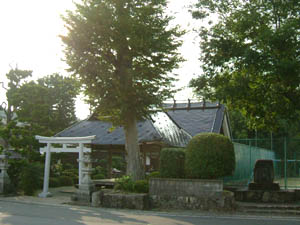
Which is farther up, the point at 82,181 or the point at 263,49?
the point at 263,49

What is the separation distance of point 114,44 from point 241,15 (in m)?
5.49

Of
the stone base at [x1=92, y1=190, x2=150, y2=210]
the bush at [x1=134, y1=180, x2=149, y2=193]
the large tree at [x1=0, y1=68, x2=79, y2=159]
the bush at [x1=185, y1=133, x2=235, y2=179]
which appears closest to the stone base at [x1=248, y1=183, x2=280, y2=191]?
the bush at [x1=185, y1=133, x2=235, y2=179]

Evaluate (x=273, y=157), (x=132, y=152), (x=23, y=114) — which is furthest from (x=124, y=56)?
(x=273, y=157)

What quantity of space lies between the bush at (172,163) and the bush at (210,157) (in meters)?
0.51

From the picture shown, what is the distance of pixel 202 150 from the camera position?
12.7 m

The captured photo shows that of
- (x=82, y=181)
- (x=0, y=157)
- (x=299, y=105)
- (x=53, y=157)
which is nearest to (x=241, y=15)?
(x=299, y=105)

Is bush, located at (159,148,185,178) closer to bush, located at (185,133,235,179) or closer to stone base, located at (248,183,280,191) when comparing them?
bush, located at (185,133,235,179)

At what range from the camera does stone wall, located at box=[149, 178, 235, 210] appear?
12020 mm

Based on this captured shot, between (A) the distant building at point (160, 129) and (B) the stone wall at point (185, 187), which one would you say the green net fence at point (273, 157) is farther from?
(A) the distant building at point (160, 129)

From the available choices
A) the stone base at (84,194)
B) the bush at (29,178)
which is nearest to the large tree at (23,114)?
the bush at (29,178)

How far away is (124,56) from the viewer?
49.4ft

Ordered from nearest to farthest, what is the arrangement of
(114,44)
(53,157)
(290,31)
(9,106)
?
(290,31), (114,44), (9,106), (53,157)

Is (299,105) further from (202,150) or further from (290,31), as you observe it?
(202,150)

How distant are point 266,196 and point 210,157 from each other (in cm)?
299
